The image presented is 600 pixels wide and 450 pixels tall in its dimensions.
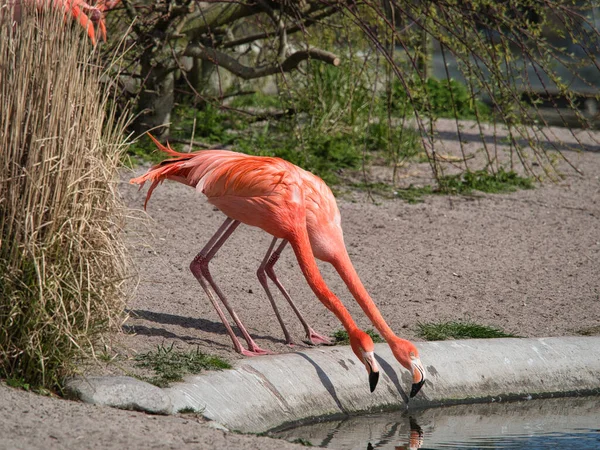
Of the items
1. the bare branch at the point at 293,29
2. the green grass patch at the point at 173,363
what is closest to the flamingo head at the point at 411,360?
the green grass patch at the point at 173,363

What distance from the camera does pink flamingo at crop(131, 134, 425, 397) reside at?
439 cm

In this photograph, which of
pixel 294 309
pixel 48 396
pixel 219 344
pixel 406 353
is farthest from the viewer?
pixel 294 309

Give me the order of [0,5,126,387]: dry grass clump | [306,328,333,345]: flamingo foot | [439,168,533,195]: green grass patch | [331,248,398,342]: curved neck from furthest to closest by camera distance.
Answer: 1. [439,168,533,195]: green grass patch
2. [306,328,333,345]: flamingo foot
3. [331,248,398,342]: curved neck
4. [0,5,126,387]: dry grass clump

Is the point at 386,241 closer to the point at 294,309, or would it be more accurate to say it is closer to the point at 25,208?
the point at 294,309

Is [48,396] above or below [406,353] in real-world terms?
below

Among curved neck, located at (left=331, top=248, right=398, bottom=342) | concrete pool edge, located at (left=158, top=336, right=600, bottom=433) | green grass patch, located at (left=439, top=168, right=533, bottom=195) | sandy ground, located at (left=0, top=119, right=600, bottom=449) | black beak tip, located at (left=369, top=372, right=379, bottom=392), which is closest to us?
sandy ground, located at (left=0, top=119, right=600, bottom=449)

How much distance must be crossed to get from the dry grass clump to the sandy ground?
0.74 ft

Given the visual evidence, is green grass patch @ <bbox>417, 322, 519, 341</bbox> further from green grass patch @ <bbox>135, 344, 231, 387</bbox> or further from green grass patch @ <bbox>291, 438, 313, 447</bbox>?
green grass patch @ <bbox>291, 438, 313, 447</bbox>

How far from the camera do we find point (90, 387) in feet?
12.0

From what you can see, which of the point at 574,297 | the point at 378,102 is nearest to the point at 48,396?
the point at 574,297

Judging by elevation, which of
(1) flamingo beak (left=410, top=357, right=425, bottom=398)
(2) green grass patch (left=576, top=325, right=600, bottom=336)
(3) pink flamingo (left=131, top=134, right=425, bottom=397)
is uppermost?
(3) pink flamingo (left=131, top=134, right=425, bottom=397)

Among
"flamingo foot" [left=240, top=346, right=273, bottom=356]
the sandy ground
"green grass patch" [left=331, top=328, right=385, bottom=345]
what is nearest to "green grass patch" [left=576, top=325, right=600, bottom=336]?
the sandy ground

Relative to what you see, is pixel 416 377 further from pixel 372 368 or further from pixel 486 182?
pixel 486 182

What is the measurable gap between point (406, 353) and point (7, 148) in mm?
1941
